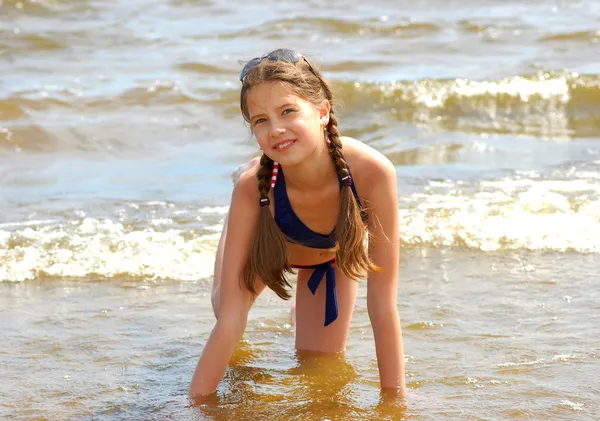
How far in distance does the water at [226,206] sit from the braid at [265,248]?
50 centimetres

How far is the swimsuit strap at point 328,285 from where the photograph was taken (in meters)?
4.15

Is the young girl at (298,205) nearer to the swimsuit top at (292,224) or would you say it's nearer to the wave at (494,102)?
the swimsuit top at (292,224)

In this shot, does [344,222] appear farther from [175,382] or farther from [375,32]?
[375,32]

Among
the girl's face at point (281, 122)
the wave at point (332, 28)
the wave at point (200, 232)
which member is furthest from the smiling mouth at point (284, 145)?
the wave at point (332, 28)

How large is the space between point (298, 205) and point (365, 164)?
320mm

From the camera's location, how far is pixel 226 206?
6.84 metres

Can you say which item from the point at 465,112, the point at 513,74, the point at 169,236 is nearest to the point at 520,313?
the point at 169,236

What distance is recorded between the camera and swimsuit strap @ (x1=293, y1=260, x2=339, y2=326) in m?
4.15

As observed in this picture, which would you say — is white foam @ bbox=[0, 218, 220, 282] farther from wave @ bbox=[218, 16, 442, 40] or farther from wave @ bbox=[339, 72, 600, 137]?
wave @ bbox=[218, 16, 442, 40]

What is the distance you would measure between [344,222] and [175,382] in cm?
102

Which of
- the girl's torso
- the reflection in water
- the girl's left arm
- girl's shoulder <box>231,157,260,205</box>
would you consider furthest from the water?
girl's shoulder <box>231,157,260,205</box>

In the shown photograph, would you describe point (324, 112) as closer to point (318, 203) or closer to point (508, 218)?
point (318, 203)

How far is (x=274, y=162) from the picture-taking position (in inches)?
151

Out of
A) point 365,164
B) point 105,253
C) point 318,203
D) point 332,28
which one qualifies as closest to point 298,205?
point 318,203
